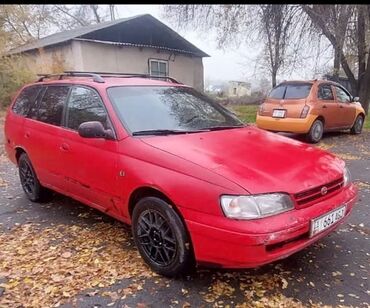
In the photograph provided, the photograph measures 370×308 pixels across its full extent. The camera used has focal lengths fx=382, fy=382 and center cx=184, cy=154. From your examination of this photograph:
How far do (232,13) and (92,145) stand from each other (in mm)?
12707

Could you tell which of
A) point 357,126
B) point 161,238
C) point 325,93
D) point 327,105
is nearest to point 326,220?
point 161,238

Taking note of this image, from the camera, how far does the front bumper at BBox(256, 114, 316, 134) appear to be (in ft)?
30.1

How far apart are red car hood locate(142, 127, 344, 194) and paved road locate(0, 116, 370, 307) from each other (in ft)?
2.70

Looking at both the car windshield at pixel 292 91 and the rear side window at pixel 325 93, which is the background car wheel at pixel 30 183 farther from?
the rear side window at pixel 325 93

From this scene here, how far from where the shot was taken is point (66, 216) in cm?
473

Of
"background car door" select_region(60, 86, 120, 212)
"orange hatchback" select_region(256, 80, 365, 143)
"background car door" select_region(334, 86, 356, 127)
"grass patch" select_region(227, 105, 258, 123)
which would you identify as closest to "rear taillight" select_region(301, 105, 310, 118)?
"orange hatchback" select_region(256, 80, 365, 143)

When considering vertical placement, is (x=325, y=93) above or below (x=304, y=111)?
above

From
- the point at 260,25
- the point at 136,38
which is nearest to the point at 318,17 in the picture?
the point at 260,25

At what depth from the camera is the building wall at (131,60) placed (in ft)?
61.1

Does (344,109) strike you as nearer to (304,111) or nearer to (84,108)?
(304,111)

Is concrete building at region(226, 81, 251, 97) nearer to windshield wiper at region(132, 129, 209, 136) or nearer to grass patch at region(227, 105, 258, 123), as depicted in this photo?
A: grass patch at region(227, 105, 258, 123)

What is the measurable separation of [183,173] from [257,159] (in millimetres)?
645

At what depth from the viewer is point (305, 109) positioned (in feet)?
30.1

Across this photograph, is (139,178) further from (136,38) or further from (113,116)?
(136,38)
